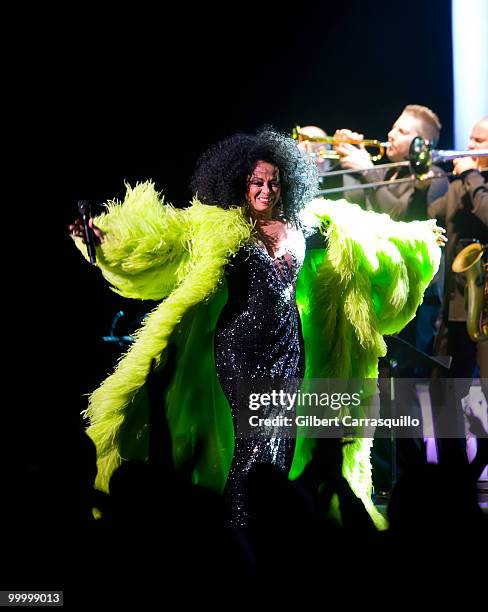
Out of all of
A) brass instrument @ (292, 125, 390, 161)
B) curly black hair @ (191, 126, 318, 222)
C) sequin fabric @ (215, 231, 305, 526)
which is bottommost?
sequin fabric @ (215, 231, 305, 526)

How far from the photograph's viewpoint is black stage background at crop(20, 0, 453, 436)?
532 centimetres

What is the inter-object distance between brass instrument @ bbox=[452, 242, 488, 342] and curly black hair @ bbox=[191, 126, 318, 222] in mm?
2024

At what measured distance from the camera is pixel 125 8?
18.8ft

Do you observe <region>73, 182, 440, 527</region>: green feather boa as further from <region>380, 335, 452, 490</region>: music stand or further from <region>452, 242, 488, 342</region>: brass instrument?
<region>452, 242, 488, 342</region>: brass instrument

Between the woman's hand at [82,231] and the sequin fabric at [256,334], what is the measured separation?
25.0 inches

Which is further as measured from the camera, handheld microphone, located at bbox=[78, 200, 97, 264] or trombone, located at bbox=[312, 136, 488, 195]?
trombone, located at bbox=[312, 136, 488, 195]

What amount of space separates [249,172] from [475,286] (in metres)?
2.45

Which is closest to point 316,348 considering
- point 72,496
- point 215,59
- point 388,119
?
point 72,496

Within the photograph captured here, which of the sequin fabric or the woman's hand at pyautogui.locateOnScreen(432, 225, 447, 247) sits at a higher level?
the woman's hand at pyautogui.locateOnScreen(432, 225, 447, 247)

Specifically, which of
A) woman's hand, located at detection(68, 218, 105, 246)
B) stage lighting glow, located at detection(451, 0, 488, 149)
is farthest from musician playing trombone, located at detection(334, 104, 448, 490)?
woman's hand, located at detection(68, 218, 105, 246)

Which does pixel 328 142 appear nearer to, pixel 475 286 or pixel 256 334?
pixel 475 286

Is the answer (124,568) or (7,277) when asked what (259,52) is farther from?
(124,568)

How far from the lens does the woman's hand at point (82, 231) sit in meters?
3.58

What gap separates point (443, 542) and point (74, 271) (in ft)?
14.3
